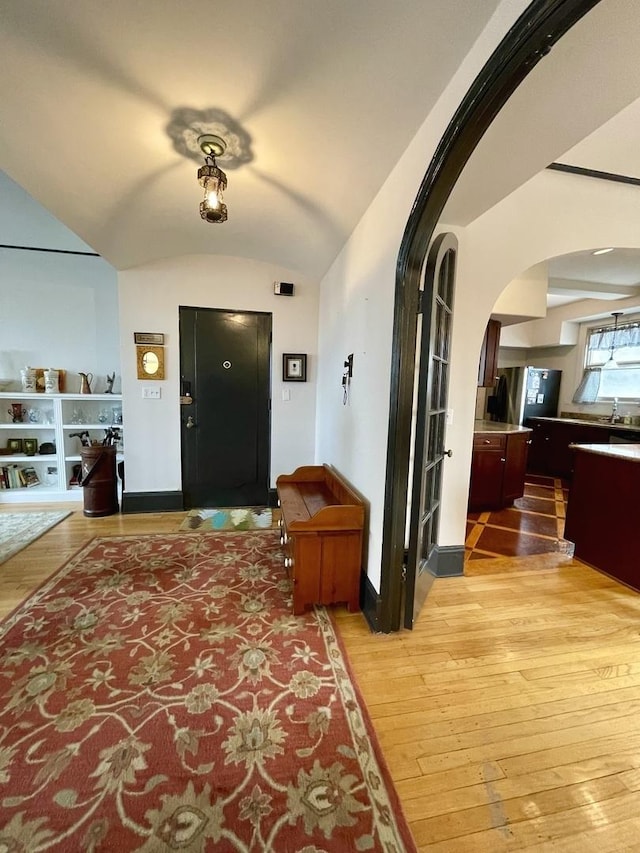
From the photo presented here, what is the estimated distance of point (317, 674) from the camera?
1527 mm

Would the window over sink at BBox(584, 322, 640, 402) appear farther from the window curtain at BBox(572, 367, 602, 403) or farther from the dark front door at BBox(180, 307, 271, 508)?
the dark front door at BBox(180, 307, 271, 508)

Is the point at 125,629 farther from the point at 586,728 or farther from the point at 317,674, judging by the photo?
the point at 586,728

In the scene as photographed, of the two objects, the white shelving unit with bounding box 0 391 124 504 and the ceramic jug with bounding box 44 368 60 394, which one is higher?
the ceramic jug with bounding box 44 368 60 394

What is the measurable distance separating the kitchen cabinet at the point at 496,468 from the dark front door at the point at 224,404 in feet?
7.58

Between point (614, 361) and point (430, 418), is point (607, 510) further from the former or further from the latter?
point (614, 361)

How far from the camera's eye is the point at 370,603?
1909mm

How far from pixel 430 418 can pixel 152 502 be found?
295 centimetres

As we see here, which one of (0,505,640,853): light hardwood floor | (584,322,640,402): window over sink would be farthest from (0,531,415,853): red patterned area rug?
(584,322,640,402): window over sink

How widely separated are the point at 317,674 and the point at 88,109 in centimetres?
274

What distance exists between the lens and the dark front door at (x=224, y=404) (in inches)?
136

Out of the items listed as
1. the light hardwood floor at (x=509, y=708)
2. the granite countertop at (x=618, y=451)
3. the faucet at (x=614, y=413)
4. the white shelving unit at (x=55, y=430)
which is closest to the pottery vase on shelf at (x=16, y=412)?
the white shelving unit at (x=55, y=430)

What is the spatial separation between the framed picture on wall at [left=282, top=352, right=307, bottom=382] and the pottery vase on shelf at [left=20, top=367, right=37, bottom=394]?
2.80m

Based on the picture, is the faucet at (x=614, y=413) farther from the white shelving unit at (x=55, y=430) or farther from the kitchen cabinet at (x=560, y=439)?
the white shelving unit at (x=55, y=430)

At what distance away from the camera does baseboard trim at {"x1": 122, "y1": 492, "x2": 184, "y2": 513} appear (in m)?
3.44
